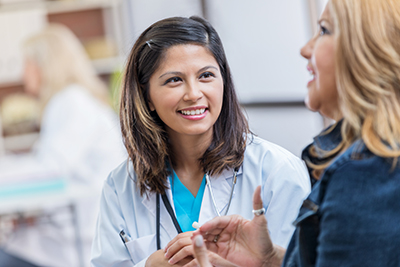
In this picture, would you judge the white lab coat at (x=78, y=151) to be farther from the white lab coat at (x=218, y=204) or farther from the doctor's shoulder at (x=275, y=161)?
the doctor's shoulder at (x=275, y=161)

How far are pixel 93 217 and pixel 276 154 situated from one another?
2.40m

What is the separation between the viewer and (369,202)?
0.73 meters

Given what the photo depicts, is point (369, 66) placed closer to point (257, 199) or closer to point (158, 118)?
point (257, 199)

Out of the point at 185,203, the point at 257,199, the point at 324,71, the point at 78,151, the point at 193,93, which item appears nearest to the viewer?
the point at 324,71

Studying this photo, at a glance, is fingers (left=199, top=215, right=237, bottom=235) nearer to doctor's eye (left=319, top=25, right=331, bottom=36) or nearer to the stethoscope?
the stethoscope

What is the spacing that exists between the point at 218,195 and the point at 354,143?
0.65 metres

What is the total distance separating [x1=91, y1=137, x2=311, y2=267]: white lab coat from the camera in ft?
4.29

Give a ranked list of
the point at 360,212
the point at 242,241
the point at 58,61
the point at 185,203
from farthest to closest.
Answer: the point at 58,61 → the point at 185,203 → the point at 242,241 → the point at 360,212

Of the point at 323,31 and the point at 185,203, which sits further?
the point at 185,203

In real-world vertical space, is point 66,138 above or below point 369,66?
below

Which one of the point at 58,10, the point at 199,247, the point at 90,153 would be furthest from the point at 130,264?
the point at 58,10

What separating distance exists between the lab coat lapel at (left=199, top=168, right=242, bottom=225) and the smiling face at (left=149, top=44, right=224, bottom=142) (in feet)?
0.52

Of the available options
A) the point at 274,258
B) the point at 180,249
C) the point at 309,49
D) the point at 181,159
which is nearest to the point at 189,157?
the point at 181,159

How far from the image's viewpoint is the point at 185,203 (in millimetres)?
1425
